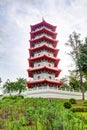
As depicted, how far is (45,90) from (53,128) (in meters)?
31.4

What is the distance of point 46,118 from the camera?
36.0 feet

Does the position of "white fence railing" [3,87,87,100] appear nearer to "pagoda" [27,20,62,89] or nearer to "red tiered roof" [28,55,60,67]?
"pagoda" [27,20,62,89]

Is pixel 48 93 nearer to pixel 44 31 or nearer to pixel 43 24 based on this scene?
pixel 44 31

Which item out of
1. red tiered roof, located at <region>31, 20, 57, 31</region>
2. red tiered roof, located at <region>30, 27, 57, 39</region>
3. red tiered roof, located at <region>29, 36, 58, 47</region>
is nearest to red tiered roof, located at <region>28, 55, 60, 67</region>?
red tiered roof, located at <region>29, 36, 58, 47</region>

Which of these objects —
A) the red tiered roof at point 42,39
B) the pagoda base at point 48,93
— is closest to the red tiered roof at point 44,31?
the red tiered roof at point 42,39

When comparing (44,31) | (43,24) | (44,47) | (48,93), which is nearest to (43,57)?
(44,47)

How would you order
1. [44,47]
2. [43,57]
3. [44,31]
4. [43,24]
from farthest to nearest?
[43,24] < [44,31] < [44,47] < [43,57]

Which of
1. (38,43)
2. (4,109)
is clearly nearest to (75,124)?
(4,109)

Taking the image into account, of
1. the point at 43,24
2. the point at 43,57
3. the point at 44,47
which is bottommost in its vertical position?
the point at 43,57

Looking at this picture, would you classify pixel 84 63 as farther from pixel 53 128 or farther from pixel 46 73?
pixel 53 128

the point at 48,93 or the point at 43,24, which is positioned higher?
the point at 43,24

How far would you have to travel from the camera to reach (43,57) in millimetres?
53844

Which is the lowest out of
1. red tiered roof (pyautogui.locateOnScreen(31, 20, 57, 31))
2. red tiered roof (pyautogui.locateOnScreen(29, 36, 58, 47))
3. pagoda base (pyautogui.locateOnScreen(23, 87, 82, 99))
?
pagoda base (pyautogui.locateOnScreen(23, 87, 82, 99))

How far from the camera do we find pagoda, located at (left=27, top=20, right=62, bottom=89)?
52750 millimetres
